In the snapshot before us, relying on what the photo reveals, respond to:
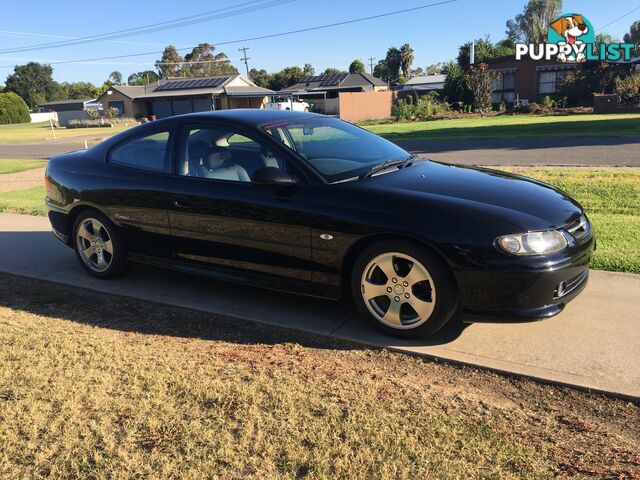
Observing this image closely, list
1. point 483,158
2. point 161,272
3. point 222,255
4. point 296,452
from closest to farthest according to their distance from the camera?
point 296,452
point 222,255
point 161,272
point 483,158

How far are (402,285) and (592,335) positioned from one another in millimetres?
1398

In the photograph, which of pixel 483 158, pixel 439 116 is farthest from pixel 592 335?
pixel 439 116

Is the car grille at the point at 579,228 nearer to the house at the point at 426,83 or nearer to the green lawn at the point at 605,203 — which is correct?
the green lawn at the point at 605,203

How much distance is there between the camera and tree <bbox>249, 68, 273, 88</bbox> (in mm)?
95287

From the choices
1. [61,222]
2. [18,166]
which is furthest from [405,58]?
[61,222]

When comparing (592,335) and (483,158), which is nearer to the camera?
(592,335)

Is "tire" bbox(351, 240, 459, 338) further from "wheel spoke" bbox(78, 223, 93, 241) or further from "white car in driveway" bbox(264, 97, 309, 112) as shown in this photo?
"white car in driveway" bbox(264, 97, 309, 112)

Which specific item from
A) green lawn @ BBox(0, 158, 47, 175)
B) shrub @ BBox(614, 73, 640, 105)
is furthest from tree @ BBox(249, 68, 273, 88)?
green lawn @ BBox(0, 158, 47, 175)

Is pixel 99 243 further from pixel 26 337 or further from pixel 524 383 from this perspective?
pixel 524 383

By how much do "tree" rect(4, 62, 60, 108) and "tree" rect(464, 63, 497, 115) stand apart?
10782 centimetres

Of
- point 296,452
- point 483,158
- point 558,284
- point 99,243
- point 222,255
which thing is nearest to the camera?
point 296,452

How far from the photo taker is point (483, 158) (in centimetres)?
1412

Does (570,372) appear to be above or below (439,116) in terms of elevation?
below

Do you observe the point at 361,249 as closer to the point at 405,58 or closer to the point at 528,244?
the point at 528,244
